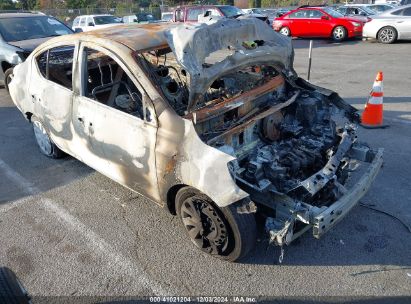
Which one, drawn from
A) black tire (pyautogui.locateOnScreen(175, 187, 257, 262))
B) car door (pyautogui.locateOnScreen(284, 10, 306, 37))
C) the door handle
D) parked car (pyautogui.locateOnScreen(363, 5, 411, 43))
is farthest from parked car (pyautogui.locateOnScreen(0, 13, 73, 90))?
car door (pyautogui.locateOnScreen(284, 10, 306, 37))

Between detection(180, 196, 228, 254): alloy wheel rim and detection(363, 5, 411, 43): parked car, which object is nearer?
detection(180, 196, 228, 254): alloy wheel rim

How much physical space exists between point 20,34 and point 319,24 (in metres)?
13.0

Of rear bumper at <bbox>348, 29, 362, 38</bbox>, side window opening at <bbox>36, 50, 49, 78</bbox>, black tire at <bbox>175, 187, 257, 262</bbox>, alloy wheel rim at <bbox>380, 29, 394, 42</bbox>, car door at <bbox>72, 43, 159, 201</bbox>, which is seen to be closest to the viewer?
black tire at <bbox>175, 187, 257, 262</bbox>

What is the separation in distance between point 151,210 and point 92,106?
1.26 meters

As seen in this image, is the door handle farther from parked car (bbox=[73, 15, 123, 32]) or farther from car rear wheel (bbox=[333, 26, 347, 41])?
car rear wheel (bbox=[333, 26, 347, 41])

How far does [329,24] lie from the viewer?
16531mm

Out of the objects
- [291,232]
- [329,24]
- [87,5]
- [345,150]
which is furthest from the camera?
[87,5]

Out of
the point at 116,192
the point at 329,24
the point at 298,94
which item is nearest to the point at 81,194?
the point at 116,192

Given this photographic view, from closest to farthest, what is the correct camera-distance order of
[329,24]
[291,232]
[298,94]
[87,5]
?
[291,232] < [298,94] < [329,24] < [87,5]

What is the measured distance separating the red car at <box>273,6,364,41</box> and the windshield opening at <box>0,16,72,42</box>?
1196 centimetres

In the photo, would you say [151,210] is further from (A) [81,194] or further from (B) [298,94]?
(B) [298,94]

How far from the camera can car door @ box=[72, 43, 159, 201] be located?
333 cm

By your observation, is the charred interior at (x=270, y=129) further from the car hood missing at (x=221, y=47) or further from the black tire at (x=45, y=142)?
the black tire at (x=45, y=142)

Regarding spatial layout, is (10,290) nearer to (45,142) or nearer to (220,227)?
(220,227)
